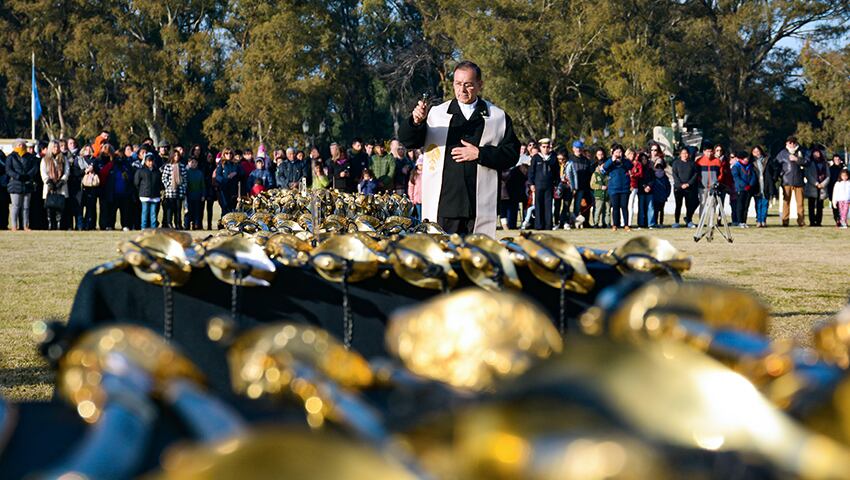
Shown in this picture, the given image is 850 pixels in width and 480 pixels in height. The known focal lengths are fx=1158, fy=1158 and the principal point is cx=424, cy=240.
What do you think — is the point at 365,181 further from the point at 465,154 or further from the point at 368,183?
the point at 465,154

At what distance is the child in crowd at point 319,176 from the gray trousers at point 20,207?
511cm

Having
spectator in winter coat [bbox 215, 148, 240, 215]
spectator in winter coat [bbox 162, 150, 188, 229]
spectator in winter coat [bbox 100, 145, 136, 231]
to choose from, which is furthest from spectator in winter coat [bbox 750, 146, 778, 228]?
spectator in winter coat [bbox 100, 145, 136, 231]

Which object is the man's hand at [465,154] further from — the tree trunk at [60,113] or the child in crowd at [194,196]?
the tree trunk at [60,113]

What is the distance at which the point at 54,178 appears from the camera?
2034 centimetres

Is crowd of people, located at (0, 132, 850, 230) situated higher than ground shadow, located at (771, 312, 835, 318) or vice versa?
crowd of people, located at (0, 132, 850, 230)

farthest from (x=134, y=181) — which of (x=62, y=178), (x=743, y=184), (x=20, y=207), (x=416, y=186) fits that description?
(x=743, y=184)

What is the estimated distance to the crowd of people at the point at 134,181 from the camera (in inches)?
807

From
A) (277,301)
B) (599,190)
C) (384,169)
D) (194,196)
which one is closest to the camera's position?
(277,301)

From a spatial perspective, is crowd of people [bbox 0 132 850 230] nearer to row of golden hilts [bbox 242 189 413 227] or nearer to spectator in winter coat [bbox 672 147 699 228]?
spectator in winter coat [bbox 672 147 699 228]

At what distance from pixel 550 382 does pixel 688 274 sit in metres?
11.7

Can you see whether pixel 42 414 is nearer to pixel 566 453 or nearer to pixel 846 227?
pixel 566 453

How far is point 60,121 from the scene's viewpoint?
54031 millimetres

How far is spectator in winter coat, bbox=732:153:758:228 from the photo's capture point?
2423 centimetres

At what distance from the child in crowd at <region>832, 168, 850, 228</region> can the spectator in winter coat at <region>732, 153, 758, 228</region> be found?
168 centimetres
